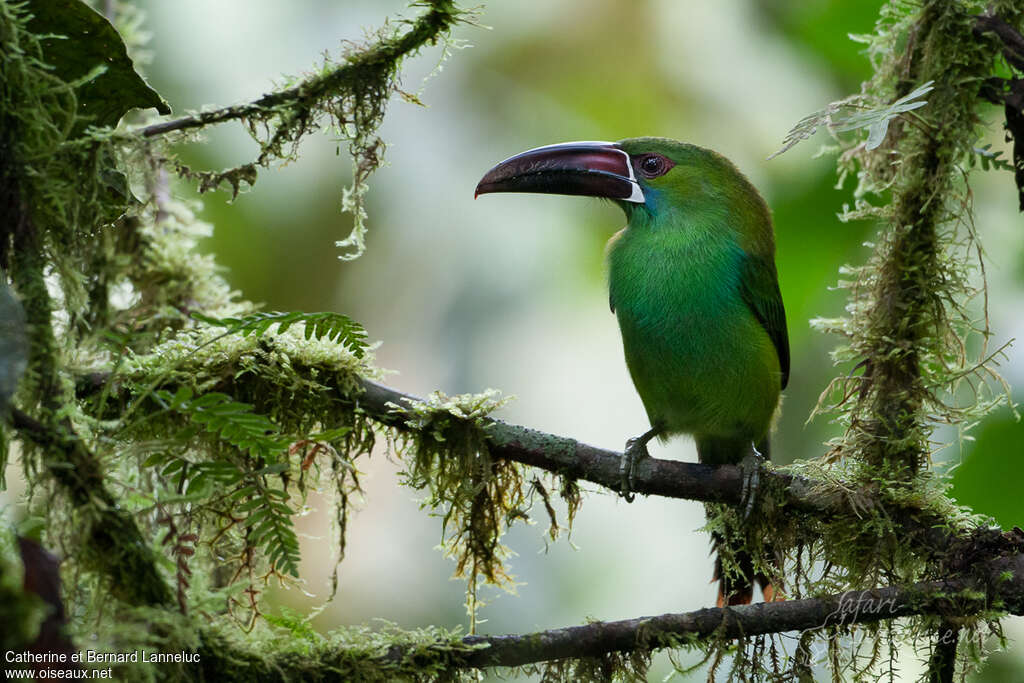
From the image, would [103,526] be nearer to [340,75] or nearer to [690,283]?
[340,75]

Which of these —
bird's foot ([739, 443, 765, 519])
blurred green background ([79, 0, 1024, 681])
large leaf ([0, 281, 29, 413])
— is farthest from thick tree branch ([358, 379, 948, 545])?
blurred green background ([79, 0, 1024, 681])

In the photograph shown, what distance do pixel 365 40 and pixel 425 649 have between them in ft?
4.64

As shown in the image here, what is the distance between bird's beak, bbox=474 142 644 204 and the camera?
3.19m

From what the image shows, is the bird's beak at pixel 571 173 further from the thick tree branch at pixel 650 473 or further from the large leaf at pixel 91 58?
the large leaf at pixel 91 58

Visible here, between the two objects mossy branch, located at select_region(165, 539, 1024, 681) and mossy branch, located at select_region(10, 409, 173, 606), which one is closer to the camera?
mossy branch, located at select_region(10, 409, 173, 606)

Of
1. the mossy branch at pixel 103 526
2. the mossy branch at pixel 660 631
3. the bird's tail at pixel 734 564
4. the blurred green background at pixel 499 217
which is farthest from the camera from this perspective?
the blurred green background at pixel 499 217

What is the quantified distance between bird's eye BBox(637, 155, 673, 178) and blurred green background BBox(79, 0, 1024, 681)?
158 centimetres

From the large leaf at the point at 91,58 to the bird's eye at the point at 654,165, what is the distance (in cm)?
178

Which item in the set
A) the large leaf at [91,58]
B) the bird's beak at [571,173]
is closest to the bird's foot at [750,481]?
the bird's beak at [571,173]

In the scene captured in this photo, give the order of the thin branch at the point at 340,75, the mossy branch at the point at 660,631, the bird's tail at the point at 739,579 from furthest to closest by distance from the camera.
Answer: the bird's tail at the point at 739,579
the thin branch at the point at 340,75
the mossy branch at the point at 660,631

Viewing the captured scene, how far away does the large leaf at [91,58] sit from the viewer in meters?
1.92

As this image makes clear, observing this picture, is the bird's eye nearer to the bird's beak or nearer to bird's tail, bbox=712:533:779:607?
the bird's beak

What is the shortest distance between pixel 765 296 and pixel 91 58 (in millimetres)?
2204

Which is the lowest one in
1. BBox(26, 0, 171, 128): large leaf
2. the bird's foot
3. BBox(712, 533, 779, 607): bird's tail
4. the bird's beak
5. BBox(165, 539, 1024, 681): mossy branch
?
BBox(165, 539, 1024, 681): mossy branch
